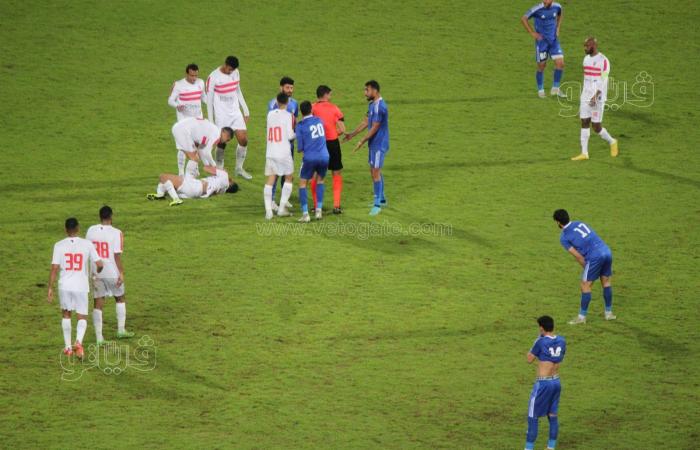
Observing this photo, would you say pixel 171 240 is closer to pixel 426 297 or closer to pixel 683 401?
pixel 426 297

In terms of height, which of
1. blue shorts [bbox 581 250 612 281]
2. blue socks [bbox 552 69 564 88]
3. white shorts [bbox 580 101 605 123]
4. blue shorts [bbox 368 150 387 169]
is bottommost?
blue shorts [bbox 581 250 612 281]

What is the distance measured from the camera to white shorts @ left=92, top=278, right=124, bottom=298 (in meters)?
17.7

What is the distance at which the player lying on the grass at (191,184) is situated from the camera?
922 inches

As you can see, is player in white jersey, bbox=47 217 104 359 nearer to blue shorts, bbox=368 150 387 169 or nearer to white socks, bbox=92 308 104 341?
white socks, bbox=92 308 104 341

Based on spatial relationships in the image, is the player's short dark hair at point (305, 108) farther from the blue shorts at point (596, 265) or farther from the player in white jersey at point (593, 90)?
the player in white jersey at point (593, 90)

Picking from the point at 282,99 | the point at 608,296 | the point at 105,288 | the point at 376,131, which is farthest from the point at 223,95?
the point at 608,296

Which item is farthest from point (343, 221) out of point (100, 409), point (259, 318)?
point (100, 409)

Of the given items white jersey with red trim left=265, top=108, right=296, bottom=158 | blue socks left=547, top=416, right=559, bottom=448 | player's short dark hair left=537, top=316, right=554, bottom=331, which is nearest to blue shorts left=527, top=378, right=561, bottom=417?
blue socks left=547, top=416, right=559, bottom=448

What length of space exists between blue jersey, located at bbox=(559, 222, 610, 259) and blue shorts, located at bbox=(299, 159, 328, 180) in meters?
5.02

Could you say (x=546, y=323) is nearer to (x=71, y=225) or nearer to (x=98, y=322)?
(x=98, y=322)

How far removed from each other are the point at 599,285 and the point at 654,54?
14.0m

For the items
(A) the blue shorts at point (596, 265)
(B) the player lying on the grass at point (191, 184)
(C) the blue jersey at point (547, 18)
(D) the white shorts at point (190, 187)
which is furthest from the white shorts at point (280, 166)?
(C) the blue jersey at point (547, 18)

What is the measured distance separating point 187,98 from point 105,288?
679 centimetres

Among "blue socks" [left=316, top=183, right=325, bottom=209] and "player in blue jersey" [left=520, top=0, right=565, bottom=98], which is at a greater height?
"player in blue jersey" [left=520, top=0, right=565, bottom=98]
